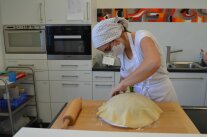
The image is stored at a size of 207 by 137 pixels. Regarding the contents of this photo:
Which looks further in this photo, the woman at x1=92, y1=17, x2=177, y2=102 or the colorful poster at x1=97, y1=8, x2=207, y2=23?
the colorful poster at x1=97, y1=8, x2=207, y2=23

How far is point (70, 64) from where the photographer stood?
254 cm

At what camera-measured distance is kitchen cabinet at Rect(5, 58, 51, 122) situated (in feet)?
8.47

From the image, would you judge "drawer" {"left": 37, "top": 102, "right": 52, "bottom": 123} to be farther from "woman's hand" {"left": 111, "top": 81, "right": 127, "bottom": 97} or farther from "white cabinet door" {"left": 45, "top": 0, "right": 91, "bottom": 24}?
"woman's hand" {"left": 111, "top": 81, "right": 127, "bottom": 97}

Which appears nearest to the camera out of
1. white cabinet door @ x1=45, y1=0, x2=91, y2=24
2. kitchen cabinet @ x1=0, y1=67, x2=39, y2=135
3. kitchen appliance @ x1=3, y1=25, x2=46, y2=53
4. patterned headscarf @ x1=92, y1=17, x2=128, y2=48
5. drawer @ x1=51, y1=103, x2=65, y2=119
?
patterned headscarf @ x1=92, y1=17, x2=128, y2=48

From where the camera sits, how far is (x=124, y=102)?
1.03 metres

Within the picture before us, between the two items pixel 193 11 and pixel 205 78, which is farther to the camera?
pixel 193 11

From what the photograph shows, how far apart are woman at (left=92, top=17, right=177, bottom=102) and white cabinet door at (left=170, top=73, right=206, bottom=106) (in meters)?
1.14

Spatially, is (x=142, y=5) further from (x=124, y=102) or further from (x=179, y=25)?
(x=124, y=102)

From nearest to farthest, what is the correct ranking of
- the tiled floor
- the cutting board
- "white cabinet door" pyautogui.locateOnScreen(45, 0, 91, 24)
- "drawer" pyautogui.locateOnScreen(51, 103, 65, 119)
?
the cutting board
the tiled floor
"white cabinet door" pyautogui.locateOnScreen(45, 0, 91, 24)
"drawer" pyautogui.locateOnScreen(51, 103, 65, 119)

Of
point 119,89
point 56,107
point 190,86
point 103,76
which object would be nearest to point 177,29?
point 190,86

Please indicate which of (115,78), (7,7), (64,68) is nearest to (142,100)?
(115,78)

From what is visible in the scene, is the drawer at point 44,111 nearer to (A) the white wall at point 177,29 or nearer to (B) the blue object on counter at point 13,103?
(B) the blue object on counter at point 13,103

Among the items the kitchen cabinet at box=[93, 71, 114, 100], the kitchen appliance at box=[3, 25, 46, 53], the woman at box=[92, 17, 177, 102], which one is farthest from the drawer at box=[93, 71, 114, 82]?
the woman at box=[92, 17, 177, 102]

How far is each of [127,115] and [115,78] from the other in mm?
1534
